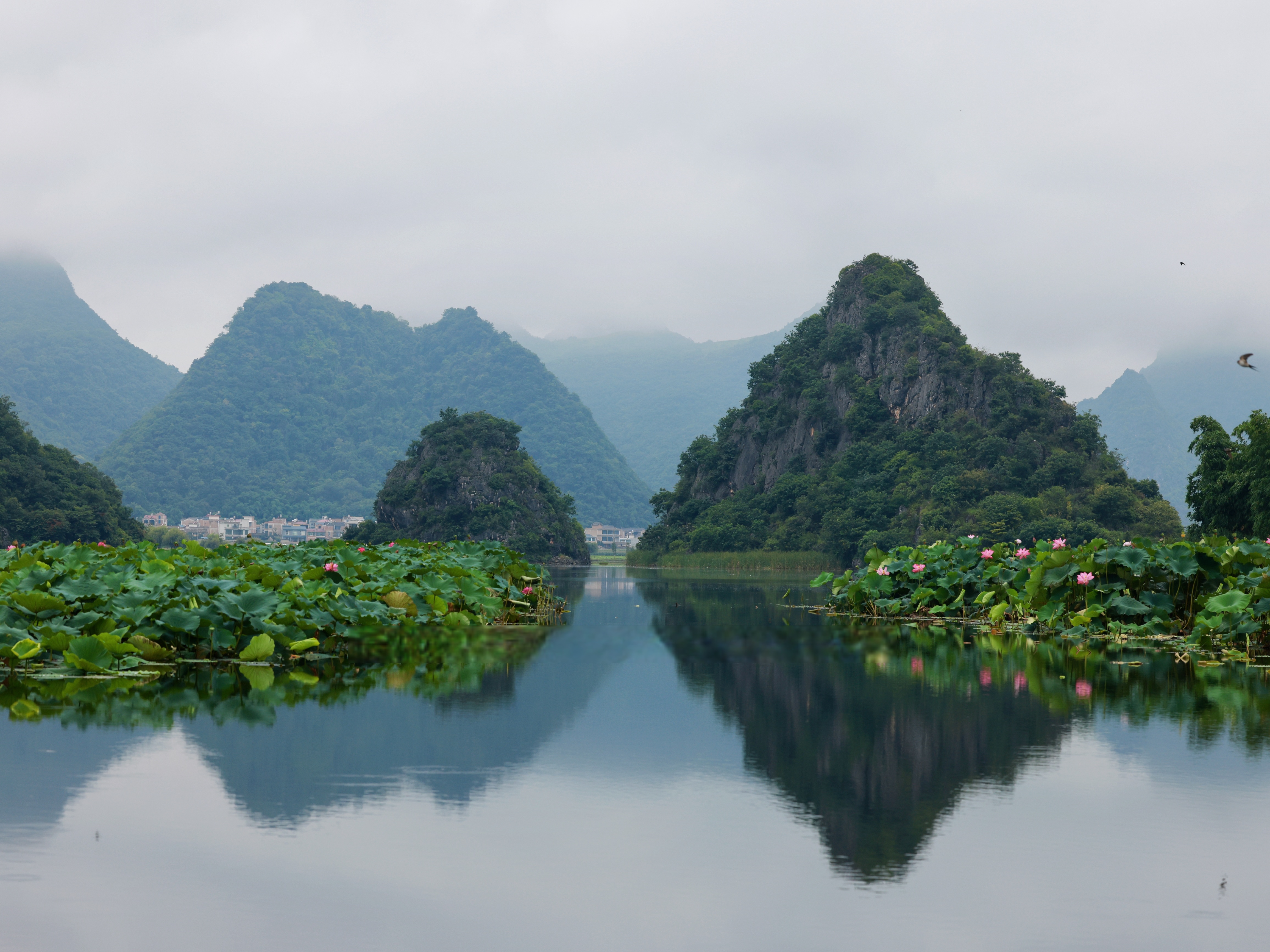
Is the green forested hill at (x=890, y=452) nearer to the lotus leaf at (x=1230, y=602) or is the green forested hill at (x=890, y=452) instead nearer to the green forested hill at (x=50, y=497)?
the green forested hill at (x=50, y=497)

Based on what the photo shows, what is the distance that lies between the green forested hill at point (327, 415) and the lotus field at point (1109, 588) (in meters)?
132

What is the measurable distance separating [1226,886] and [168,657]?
8197 millimetres

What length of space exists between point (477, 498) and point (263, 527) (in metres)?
56.8

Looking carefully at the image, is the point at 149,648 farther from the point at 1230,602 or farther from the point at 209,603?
the point at 1230,602

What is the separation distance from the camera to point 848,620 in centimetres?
1811

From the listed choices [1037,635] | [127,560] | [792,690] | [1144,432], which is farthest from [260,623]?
[1144,432]

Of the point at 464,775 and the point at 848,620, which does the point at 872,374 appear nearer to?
the point at 848,620

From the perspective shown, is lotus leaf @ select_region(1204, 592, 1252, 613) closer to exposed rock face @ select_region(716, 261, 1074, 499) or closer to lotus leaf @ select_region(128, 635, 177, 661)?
lotus leaf @ select_region(128, 635, 177, 661)

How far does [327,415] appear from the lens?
172 m

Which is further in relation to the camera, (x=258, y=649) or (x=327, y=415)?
(x=327, y=415)

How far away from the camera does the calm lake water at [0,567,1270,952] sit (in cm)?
417

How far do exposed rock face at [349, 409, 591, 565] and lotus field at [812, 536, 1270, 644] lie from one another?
67.1 m

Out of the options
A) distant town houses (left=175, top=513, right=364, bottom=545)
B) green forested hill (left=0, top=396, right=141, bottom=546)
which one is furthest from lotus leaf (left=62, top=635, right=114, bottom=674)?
distant town houses (left=175, top=513, right=364, bottom=545)

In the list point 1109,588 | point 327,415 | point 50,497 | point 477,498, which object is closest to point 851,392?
point 477,498
